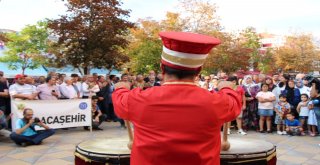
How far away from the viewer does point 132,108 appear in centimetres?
214

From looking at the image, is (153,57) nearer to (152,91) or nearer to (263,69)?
(263,69)

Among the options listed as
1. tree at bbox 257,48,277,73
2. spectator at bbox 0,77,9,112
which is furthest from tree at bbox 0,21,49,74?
tree at bbox 257,48,277,73

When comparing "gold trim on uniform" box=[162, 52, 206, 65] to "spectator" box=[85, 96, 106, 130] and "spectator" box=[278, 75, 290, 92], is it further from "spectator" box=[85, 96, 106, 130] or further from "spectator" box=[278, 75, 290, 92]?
"spectator" box=[278, 75, 290, 92]

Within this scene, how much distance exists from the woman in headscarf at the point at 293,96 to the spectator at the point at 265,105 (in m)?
0.47

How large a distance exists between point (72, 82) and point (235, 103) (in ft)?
29.5

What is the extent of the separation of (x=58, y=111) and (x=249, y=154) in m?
6.24

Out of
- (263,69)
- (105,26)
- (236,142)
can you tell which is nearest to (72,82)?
(105,26)

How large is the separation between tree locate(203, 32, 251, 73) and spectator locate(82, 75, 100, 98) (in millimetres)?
20006

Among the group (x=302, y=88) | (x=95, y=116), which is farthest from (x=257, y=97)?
(x=95, y=116)

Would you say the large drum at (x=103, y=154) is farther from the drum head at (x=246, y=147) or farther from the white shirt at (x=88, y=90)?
the white shirt at (x=88, y=90)

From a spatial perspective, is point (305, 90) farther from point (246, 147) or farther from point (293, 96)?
Result: point (246, 147)

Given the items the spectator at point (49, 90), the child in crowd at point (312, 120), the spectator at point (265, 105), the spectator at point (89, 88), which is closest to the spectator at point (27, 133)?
the spectator at point (49, 90)

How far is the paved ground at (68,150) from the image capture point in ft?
21.1

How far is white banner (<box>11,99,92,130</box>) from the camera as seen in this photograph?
831cm
